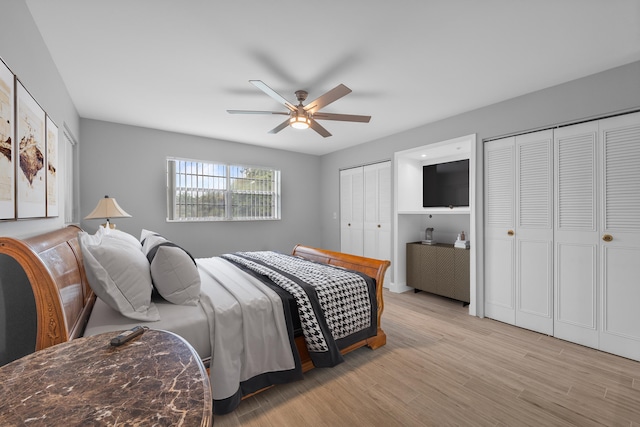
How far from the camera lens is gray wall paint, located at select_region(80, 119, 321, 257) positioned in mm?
3650

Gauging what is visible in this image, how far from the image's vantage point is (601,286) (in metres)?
2.48

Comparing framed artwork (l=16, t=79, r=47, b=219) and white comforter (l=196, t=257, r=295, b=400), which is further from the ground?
framed artwork (l=16, t=79, r=47, b=219)

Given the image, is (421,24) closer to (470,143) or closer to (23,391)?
(470,143)

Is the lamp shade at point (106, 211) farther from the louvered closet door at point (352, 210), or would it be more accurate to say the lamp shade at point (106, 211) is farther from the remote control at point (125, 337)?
the louvered closet door at point (352, 210)

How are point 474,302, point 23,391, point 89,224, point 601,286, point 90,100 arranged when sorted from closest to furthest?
point 23,391 → point 601,286 → point 90,100 → point 474,302 → point 89,224

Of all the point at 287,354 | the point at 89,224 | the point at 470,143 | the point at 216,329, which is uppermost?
the point at 470,143

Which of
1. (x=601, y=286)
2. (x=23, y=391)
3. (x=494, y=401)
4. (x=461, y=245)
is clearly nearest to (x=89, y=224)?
(x=23, y=391)

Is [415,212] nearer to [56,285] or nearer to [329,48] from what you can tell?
[329,48]

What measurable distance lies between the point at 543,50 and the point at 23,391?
11.2 ft

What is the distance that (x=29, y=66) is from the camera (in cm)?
167

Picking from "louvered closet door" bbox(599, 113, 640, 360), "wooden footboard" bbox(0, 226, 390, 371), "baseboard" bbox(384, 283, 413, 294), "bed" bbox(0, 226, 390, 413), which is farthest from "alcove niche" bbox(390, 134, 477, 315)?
"wooden footboard" bbox(0, 226, 390, 371)

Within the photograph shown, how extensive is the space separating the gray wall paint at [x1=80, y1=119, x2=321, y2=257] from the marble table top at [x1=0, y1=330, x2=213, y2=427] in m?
3.59

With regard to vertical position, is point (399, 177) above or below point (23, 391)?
above

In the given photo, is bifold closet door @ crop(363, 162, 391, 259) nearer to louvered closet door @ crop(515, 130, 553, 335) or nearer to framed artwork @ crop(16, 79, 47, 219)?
louvered closet door @ crop(515, 130, 553, 335)
